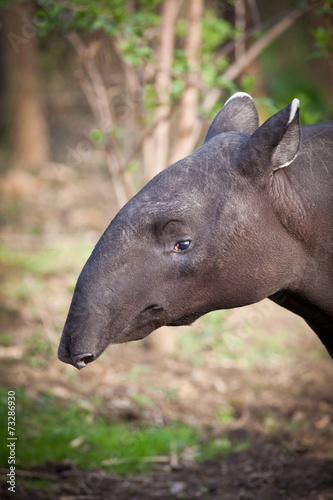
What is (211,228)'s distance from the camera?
2.60m

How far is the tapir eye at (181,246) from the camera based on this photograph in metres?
2.59

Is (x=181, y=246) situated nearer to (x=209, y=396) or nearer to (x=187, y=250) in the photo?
(x=187, y=250)

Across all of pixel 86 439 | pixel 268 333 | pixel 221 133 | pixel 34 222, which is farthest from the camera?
pixel 34 222

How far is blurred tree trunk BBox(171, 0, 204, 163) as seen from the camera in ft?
20.1

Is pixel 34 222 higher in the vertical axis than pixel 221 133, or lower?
higher

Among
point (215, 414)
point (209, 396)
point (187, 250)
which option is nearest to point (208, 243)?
point (187, 250)

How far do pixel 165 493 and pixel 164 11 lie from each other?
4692 millimetres

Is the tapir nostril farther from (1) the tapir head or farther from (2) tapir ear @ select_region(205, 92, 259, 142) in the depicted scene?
(2) tapir ear @ select_region(205, 92, 259, 142)

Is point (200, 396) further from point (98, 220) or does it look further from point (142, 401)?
point (98, 220)

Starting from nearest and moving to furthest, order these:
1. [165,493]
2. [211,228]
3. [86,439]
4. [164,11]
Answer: [211,228], [165,493], [86,439], [164,11]

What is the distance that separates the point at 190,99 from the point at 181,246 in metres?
4.01

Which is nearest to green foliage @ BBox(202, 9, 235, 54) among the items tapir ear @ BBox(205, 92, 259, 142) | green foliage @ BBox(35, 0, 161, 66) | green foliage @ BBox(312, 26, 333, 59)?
green foliage @ BBox(35, 0, 161, 66)

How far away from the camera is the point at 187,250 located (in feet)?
8.52

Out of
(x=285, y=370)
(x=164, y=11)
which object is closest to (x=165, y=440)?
(x=285, y=370)
